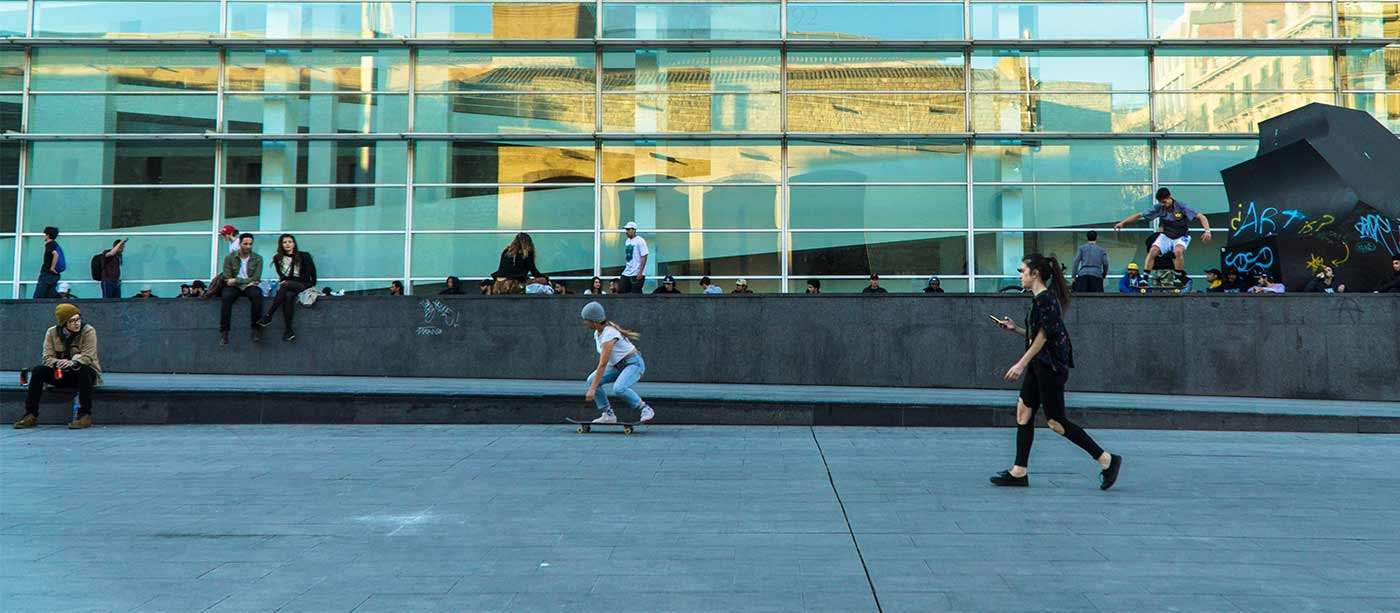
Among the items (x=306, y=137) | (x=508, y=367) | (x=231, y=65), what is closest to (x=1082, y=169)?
(x=508, y=367)

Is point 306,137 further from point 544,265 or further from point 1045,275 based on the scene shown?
point 1045,275

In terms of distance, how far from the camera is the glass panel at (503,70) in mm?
21688

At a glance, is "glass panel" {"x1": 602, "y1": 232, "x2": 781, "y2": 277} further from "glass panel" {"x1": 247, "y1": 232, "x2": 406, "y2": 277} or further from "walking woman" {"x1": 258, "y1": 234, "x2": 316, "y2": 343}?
"walking woman" {"x1": 258, "y1": 234, "x2": 316, "y2": 343}

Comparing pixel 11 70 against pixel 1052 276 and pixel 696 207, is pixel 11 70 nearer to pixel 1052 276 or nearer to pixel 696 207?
pixel 696 207

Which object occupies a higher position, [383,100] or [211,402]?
[383,100]

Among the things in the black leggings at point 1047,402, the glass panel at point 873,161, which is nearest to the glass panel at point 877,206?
the glass panel at point 873,161

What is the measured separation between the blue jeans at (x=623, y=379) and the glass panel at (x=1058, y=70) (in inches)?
514

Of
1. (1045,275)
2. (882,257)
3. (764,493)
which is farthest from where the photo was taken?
(882,257)

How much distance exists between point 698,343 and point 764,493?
854 centimetres

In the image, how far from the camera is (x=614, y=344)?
10836 mm

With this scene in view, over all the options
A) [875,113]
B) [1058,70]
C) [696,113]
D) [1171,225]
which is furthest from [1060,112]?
[696,113]

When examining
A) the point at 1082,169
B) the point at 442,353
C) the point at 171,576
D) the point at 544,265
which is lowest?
the point at 171,576

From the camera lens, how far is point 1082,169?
21.3 meters

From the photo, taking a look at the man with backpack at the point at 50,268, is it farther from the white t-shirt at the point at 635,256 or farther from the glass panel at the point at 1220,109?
the glass panel at the point at 1220,109
